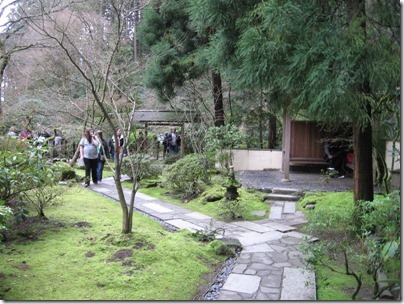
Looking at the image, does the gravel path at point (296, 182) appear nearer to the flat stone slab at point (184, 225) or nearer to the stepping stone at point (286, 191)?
the stepping stone at point (286, 191)

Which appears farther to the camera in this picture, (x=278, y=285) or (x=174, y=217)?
(x=174, y=217)

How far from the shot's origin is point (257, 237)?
4.52 metres

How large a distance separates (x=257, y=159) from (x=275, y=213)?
16.8 ft

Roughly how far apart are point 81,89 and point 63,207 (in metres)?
7.14

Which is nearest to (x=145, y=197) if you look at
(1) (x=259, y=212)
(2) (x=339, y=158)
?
(1) (x=259, y=212)

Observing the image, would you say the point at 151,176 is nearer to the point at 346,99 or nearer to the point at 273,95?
the point at 273,95

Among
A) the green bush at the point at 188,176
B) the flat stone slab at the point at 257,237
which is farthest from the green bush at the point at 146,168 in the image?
the flat stone slab at the point at 257,237

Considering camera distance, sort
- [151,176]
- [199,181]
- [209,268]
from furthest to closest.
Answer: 1. [151,176]
2. [199,181]
3. [209,268]

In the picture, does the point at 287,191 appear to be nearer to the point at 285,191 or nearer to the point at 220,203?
the point at 285,191

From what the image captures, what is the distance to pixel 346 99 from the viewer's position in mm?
3004

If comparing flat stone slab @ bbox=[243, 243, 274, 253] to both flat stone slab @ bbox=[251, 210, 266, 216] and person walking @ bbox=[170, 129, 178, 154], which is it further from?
person walking @ bbox=[170, 129, 178, 154]

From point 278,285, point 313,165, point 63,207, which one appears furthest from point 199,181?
point 278,285

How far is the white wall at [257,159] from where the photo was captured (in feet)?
35.4

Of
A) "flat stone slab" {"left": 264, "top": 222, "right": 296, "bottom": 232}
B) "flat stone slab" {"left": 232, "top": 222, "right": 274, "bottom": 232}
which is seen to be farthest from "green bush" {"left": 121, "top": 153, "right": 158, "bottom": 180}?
"flat stone slab" {"left": 264, "top": 222, "right": 296, "bottom": 232}
